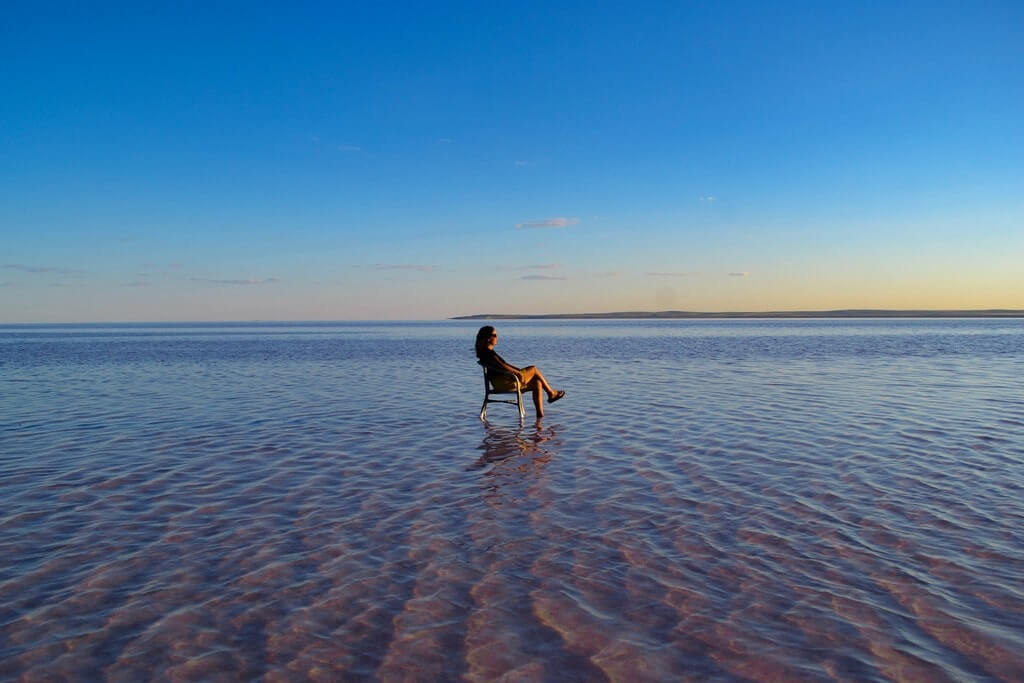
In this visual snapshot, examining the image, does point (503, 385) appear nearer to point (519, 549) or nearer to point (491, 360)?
point (491, 360)

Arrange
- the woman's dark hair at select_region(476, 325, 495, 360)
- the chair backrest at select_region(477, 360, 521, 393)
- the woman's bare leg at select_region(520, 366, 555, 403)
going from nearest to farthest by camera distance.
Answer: the chair backrest at select_region(477, 360, 521, 393) → the woman's bare leg at select_region(520, 366, 555, 403) → the woman's dark hair at select_region(476, 325, 495, 360)

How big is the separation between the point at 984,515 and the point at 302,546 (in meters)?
7.04

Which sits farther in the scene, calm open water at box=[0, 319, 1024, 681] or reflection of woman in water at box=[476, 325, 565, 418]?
reflection of woman in water at box=[476, 325, 565, 418]

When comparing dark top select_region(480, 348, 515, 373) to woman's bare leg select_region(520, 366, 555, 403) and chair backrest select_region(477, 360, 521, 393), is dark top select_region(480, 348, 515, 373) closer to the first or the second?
chair backrest select_region(477, 360, 521, 393)

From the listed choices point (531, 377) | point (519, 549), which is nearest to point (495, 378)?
point (531, 377)

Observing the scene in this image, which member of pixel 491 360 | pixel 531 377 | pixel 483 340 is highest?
pixel 483 340

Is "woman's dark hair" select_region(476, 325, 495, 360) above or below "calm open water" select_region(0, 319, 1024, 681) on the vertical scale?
above

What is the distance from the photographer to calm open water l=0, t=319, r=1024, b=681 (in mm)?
4121

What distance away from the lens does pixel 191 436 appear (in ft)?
38.6

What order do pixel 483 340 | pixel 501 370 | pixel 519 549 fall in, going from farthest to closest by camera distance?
pixel 483 340, pixel 501 370, pixel 519 549

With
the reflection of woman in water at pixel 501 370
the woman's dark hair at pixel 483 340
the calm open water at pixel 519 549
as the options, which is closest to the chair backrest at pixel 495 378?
the reflection of woman in water at pixel 501 370

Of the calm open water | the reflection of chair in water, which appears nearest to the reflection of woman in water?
the reflection of chair in water

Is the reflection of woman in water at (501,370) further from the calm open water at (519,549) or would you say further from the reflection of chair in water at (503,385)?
the calm open water at (519,549)

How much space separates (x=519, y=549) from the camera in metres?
5.96
